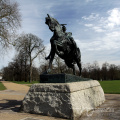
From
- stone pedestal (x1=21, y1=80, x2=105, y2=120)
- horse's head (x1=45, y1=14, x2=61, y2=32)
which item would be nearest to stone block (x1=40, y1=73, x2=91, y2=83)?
stone pedestal (x1=21, y1=80, x2=105, y2=120)

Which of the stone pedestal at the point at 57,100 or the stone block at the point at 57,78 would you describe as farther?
the stone block at the point at 57,78

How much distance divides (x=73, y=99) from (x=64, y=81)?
0.75m

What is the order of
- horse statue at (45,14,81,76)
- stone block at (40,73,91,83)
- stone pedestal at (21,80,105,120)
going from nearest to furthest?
stone pedestal at (21,80,105,120)
stone block at (40,73,91,83)
horse statue at (45,14,81,76)

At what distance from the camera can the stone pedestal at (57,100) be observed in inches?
167

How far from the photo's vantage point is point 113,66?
6794 cm

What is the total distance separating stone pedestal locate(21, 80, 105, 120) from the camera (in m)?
4.25

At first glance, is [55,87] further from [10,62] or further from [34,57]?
[10,62]

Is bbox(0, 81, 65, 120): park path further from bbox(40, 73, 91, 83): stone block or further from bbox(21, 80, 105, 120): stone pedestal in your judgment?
bbox(40, 73, 91, 83): stone block

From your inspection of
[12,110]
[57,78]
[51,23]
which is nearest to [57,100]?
[57,78]

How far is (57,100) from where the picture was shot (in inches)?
176

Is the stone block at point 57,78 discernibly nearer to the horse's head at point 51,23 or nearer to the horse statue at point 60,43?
the horse statue at point 60,43

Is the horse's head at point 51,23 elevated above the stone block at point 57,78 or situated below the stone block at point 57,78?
above

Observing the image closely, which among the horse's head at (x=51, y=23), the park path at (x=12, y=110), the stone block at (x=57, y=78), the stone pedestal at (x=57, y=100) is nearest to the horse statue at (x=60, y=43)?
the horse's head at (x=51, y=23)

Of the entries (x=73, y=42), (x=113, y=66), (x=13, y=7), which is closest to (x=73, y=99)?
(x=73, y=42)
